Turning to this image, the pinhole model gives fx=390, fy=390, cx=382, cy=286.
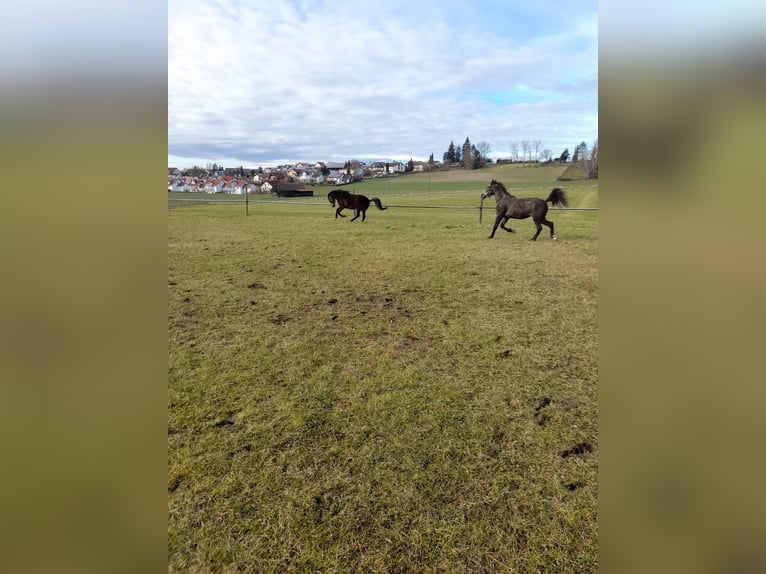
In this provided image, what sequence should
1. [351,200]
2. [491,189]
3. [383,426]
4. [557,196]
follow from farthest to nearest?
[351,200] < [491,189] < [557,196] < [383,426]

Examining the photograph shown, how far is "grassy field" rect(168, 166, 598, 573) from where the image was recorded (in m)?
1.49

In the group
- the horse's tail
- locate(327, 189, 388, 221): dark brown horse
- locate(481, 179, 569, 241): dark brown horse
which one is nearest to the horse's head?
locate(481, 179, 569, 241): dark brown horse

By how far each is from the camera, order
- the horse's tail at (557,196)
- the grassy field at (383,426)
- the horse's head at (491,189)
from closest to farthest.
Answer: the grassy field at (383,426), the horse's tail at (557,196), the horse's head at (491,189)

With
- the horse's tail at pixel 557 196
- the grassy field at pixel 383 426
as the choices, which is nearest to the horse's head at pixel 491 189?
the horse's tail at pixel 557 196

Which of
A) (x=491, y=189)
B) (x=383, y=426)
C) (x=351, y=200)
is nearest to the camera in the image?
(x=383, y=426)

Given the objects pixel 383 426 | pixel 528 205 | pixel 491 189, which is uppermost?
pixel 491 189

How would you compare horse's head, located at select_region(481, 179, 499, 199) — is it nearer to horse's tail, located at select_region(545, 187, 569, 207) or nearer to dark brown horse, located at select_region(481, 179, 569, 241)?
dark brown horse, located at select_region(481, 179, 569, 241)

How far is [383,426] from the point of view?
2.25m

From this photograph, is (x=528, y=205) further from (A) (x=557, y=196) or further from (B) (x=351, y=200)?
(B) (x=351, y=200)

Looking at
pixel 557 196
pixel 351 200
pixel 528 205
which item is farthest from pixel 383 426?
pixel 351 200

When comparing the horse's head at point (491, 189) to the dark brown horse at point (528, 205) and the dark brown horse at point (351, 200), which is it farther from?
the dark brown horse at point (351, 200)

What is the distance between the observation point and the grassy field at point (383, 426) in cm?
149
